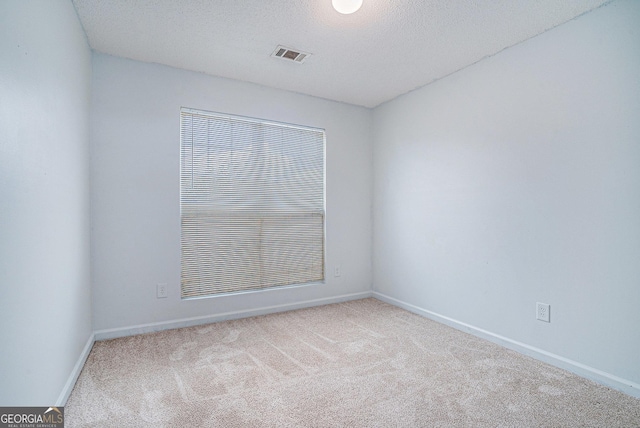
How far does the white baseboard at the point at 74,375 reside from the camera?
1.73 meters

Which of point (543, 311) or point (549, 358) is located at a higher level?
point (543, 311)

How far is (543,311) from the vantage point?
2.32 meters

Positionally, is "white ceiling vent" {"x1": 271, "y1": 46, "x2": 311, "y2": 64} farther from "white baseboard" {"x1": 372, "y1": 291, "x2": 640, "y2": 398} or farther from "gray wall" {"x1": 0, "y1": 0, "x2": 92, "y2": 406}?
"white baseboard" {"x1": 372, "y1": 291, "x2": 640, "y2": 398}

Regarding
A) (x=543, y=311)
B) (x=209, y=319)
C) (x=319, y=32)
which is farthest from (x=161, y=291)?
(x=543, y=311)

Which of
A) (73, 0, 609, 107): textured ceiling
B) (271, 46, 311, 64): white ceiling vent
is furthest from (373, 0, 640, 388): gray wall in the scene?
(271, 46, 311, 64): white ceiling vent

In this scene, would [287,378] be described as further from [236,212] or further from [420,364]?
[236,212]

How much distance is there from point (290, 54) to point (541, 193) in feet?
7.39

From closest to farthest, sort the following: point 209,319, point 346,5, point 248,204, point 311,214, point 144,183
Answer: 1. point 346,5
2. point 144,183
3. point 209,319
4. point 248,204
5. point 311,214

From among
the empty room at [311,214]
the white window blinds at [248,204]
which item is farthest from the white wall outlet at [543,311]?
the white window blinds at [248,204]

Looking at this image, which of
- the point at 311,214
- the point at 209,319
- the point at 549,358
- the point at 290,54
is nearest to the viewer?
the point at 549,358

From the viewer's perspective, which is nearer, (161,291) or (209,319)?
(161,291)

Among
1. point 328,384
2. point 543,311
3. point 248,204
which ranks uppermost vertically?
point 248,204

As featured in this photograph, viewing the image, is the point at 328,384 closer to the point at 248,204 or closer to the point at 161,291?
the point at 161,291

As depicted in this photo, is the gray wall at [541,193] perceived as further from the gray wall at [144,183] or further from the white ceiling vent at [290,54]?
the gray wall at [144,183]
